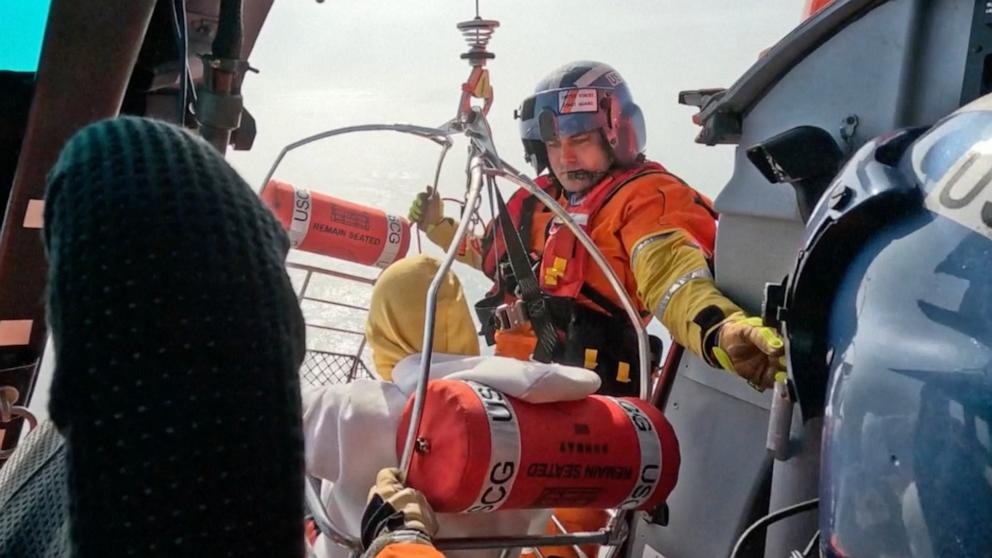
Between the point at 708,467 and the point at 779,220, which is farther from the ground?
the point at 779,220

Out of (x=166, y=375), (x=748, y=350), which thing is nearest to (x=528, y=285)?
(x=748, y=350)

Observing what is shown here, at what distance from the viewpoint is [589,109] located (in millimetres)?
3209

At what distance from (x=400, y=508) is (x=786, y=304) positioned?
792 millimetres

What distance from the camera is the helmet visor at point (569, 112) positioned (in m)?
3.21

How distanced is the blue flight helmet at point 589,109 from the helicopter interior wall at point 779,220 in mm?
1287

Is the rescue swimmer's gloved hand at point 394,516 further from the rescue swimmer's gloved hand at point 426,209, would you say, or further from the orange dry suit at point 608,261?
the rescue swimmer's gloved hand at point 426,209

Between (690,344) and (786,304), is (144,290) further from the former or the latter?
(690,344)

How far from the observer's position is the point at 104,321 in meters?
0.39

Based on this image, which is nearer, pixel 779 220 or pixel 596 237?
pixel 779 220

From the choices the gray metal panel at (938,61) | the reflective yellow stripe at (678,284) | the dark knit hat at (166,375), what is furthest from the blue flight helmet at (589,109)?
the dark knit hat at (166,375)

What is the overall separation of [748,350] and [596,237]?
3.88 feet

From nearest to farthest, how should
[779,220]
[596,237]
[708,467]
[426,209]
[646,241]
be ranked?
[779,220] < [708,467] < [646,241] < [596,237] < [426,209]

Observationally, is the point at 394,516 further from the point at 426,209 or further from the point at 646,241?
the point at 426,209

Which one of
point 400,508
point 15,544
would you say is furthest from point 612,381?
point 15,544
